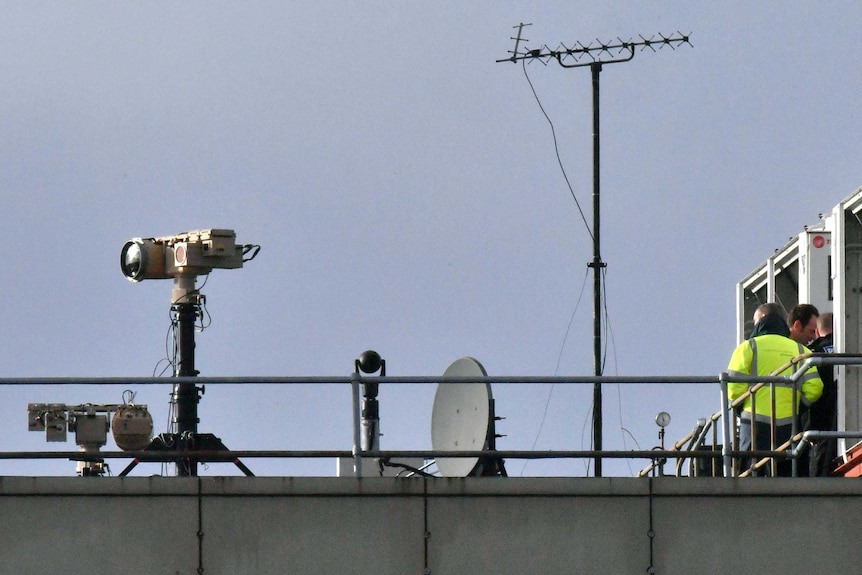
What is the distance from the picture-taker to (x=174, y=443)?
58.9 feet

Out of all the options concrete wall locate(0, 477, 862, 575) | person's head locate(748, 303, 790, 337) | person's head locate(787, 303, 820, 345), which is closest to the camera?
concrete wall locate(0, 477, 862, 575)

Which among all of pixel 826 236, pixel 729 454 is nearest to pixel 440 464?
pixel 729 454

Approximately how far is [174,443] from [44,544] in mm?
3320

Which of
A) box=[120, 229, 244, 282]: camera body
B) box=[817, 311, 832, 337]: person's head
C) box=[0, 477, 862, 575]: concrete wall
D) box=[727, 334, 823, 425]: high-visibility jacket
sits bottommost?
box=[0, 477, 862, 575]: concrete wall

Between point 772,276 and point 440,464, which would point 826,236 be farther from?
point 440,464

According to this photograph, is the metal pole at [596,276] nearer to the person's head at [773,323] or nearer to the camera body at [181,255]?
the camera body at [181,255]

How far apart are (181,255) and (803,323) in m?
9.43

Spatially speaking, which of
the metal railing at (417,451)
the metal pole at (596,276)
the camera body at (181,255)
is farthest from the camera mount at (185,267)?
the metal railing at (417,451)

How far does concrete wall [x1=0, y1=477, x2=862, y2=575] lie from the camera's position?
14672 millimetres

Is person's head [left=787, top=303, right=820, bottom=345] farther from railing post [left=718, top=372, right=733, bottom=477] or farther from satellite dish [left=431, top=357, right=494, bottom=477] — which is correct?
satellite dish [left=431, top=357, right=494, bottom=477]

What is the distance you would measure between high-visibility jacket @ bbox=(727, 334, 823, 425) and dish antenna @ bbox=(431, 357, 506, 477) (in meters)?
1.86

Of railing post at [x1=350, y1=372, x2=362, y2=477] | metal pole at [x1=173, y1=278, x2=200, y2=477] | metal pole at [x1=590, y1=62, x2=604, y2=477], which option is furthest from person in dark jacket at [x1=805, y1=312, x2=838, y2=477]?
metal pole at [x1=590, y1=62, x2=604, y2=477]

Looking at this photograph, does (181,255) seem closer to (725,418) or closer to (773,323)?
(773,323)

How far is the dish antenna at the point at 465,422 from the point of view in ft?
50.3
